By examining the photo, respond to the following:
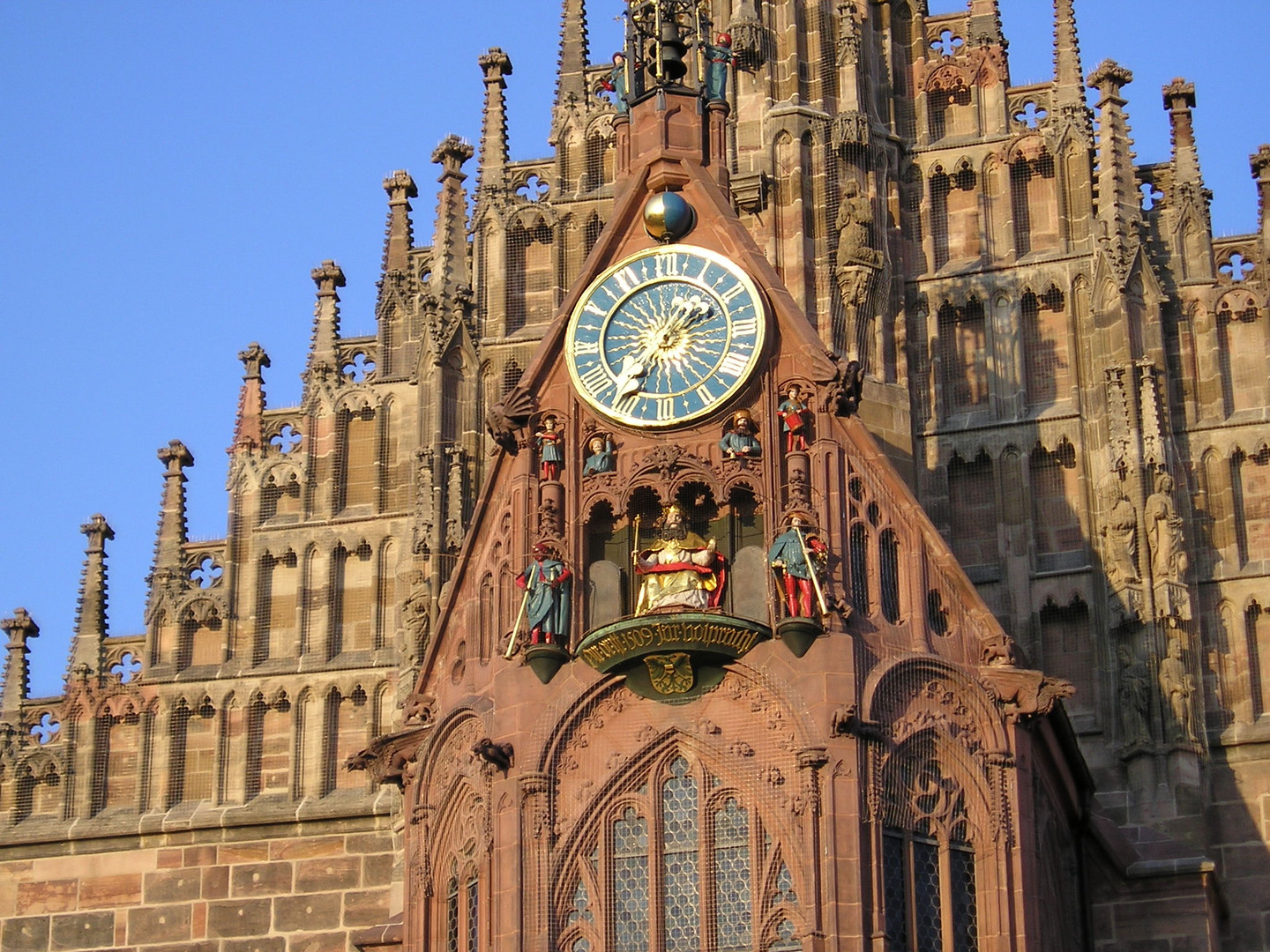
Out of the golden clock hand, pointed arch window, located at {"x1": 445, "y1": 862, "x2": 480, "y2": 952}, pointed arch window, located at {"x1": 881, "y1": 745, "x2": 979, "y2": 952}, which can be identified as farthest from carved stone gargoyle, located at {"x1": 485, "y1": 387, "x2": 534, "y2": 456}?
pointed arch window, located at {"x1": 881, "y1": 745, "x2": 979, "y2": 952}

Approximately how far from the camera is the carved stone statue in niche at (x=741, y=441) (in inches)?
1518

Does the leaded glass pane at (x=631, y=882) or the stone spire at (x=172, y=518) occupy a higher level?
the stone spire at (x=172, y=518)

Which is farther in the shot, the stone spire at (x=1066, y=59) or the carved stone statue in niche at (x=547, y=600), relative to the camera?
the stone spire at (x=1066, y=59)

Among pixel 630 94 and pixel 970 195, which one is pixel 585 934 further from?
pixel 970 195

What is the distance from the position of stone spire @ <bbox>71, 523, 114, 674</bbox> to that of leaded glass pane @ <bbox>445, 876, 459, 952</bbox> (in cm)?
972

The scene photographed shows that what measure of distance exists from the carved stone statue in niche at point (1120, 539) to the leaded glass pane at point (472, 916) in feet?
33.0

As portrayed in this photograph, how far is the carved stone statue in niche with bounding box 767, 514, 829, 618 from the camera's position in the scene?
37500 millimetres

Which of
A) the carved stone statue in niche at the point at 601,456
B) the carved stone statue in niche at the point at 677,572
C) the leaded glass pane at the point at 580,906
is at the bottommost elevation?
the leaded glass pane at the point at 580,906

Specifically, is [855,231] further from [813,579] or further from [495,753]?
[495,753]

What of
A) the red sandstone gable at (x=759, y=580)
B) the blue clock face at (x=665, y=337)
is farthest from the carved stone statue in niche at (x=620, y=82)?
the blue clock face at (x=665, y=337)

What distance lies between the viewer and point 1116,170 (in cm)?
4588

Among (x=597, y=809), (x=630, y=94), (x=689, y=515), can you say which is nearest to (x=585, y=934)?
(x=597, y=809)

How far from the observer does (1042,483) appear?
147ft

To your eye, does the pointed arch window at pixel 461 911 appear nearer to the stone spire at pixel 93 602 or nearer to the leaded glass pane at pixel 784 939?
the leaded glass pane at pixel 784 939
